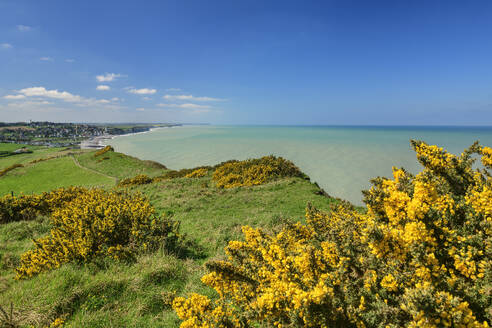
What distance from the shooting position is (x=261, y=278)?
3955 millimetres

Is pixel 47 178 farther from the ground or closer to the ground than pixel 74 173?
closer to the ground

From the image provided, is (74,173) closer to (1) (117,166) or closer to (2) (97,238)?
(1) (117,166)

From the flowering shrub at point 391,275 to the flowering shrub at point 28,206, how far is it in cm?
1443

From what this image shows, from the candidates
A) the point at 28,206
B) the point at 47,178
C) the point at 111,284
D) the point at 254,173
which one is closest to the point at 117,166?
the point at 47,178

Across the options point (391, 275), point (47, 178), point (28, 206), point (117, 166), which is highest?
point (391, 275)

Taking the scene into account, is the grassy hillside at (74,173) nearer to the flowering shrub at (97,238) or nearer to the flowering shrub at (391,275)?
the flowering shrub at (97,238)

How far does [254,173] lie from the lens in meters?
21.8

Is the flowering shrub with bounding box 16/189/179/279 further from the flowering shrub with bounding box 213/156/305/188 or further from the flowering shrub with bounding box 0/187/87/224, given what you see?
the flowering shrub with bounding box 213/156/305/188

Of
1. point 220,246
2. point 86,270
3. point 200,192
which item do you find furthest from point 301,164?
point 86,270

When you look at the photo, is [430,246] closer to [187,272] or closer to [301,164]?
[187,272]

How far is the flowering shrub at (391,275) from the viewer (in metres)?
2.34

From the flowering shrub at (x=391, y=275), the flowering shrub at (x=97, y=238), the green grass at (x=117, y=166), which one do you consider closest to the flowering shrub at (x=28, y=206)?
the flowering shrub at (x=97, y=238)

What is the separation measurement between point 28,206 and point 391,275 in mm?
18018

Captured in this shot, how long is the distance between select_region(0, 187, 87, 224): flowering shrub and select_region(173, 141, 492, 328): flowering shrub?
14430 millimetres
